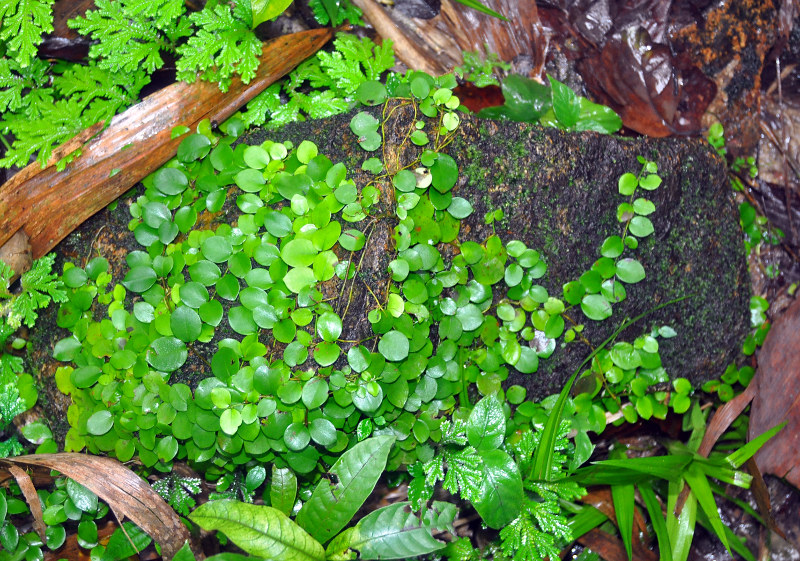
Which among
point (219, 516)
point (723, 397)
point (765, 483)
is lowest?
point (765, 483)

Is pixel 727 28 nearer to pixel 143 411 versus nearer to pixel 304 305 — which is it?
pixel 304 305

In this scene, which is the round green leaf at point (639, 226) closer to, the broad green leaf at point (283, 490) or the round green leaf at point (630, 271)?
the round green leaf at point (630, 271)

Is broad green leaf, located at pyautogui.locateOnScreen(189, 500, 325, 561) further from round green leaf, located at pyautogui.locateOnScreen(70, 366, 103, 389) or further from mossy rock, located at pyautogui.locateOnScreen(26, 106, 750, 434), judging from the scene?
round green leaf, located at pyautogui.locateOnScreen(70, 366, 103, 389)

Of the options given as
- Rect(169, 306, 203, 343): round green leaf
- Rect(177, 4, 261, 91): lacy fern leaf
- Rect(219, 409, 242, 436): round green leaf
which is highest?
Rect(177, 4, 261, 91): lacy fern leaf

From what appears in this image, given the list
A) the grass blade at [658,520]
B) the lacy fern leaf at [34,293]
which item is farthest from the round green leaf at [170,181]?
the grass blade at [658,520]

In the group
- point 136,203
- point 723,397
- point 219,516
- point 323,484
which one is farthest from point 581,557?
point 136,203

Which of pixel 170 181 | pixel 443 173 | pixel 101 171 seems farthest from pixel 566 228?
pixel 101 171

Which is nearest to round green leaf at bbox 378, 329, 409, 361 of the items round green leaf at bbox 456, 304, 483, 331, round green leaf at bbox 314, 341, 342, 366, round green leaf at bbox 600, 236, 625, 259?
round green leaf at bbox 314, 341, 342, 366
